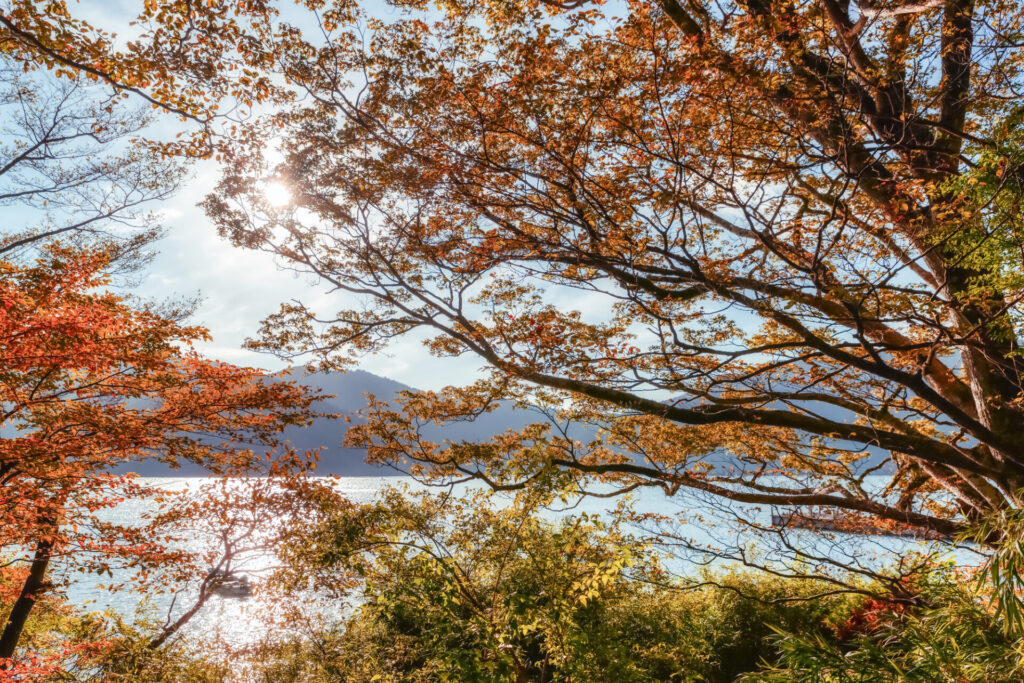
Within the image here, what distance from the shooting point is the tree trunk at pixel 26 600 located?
7020 millimetres

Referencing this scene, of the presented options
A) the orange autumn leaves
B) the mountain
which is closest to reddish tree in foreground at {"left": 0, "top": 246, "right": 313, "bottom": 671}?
the orange autumn leaves

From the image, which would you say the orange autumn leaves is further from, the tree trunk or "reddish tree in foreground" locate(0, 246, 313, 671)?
the tree trunk

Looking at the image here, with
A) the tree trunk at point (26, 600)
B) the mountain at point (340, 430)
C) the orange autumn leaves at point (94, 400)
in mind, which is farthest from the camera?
the mountain at point (340, 430)

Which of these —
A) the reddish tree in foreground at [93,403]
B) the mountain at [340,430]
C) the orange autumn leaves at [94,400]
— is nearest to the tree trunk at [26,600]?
the reddish tree in foreground at [93,403]

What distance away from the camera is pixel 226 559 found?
8633 millimetres

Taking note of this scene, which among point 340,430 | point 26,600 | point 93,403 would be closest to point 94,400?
point 93,403

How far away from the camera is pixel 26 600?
284 inches

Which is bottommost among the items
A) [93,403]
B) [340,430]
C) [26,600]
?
[26,600]

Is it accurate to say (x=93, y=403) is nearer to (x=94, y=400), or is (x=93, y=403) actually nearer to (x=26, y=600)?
(x=94, y=400)

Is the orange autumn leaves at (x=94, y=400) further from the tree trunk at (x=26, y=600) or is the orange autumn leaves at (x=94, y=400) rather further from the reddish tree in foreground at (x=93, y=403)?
the tree trunk at (x=26, y=600)

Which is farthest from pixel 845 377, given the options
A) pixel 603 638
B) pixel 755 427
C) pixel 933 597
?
pixel 603 638

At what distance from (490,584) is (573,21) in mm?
6859

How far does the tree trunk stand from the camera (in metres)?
7.02

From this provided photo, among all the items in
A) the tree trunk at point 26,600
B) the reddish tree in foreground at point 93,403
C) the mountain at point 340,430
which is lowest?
the tree trunk at point 26,600
